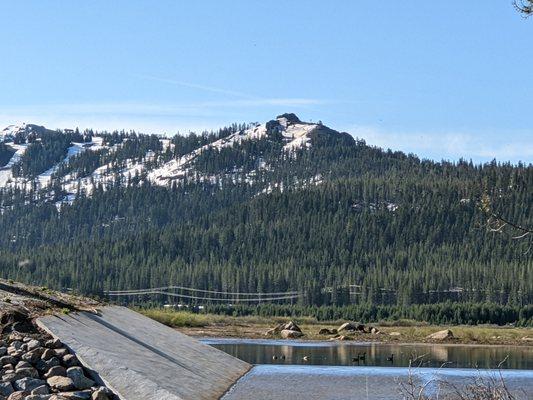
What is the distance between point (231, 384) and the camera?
51.2 m

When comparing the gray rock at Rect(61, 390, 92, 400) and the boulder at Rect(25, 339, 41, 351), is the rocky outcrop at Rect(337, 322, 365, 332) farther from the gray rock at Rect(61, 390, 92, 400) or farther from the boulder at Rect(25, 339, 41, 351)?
the gray rock at Rect(61, 390, 92, 400)

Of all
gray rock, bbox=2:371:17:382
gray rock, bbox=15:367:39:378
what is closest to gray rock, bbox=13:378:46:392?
gray rock, bbox=2:371:17:382

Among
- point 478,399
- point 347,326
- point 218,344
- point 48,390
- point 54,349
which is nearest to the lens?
point 478,399

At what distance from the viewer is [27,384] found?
31.9 m

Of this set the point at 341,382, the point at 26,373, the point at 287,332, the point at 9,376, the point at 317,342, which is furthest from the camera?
the point at 287,332

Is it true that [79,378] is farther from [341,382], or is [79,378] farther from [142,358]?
[341,382]

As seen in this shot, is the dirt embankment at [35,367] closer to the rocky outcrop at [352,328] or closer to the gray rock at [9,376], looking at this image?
the gray rock at [9,376]

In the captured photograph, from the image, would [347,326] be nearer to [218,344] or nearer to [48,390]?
[218,344]

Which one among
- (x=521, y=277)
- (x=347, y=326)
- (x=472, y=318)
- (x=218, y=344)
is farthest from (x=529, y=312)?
(x=218, y=344)

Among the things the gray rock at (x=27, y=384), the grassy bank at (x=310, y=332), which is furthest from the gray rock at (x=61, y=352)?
the grassy bank at (x=310, y=332)

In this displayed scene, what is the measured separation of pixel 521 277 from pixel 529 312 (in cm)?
2768

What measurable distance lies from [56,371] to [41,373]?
0.51 meters

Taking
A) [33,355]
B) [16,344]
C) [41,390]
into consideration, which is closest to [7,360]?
[33,355]

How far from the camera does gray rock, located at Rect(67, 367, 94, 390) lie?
33.1 m
